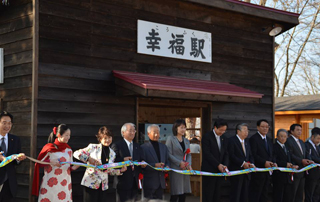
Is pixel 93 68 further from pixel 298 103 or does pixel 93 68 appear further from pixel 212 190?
pixel 298 103

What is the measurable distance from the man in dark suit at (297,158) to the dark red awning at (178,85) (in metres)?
1.00

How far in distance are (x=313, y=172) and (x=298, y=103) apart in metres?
7.81

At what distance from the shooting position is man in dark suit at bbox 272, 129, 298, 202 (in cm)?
779

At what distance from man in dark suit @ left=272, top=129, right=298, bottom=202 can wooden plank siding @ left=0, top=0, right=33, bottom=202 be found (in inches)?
172

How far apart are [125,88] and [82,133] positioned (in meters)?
0.99

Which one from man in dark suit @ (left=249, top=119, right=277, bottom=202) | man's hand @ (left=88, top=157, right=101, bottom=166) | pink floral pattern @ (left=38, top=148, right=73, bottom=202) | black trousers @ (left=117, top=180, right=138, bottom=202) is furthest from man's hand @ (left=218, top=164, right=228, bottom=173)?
pink floral pattern @ (left=38, top=148, right=73, bottom=202)

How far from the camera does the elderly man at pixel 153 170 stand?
20.6 ft

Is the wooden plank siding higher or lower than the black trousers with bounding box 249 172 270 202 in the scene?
higher

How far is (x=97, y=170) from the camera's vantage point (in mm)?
5824

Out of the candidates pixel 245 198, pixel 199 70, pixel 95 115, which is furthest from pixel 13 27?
pixel 245 198

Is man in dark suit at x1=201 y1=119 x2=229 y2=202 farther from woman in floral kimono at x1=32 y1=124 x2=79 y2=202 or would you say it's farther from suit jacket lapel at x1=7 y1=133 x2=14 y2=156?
suit jacket lapel at x1=7 y1=133 x2=14 y2=156

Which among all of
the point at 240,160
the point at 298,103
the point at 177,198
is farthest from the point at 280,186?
the point at 298,103

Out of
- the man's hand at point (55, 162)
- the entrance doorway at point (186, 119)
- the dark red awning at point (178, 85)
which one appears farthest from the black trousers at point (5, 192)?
the entrance doorway at point (186, 119)

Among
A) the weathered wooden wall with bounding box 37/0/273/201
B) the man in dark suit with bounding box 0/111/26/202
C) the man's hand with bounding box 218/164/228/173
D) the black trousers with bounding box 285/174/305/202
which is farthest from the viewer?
the black trousers with bounding box 285/174/305/202
